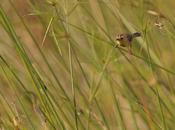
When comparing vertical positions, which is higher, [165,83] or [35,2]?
[35,2]

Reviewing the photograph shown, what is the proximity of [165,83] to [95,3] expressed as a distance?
0.92 ft

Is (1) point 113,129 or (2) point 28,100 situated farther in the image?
(1) point 113,129

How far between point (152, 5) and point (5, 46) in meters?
0.58

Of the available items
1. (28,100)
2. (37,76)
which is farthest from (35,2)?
(37,76)

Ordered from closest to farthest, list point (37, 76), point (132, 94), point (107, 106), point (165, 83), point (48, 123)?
point (37, 76)
point (48, 123)
point (132, 94)
point (165, 83)
point (107, 106)

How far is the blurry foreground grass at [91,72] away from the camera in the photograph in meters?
1.33

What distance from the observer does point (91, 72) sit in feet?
5.88

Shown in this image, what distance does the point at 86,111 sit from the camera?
1.62 metres

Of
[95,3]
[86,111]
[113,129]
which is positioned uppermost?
[95,3]

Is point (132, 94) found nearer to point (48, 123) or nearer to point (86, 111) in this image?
point (86, 111)

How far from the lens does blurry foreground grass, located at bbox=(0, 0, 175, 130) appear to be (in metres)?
1.33

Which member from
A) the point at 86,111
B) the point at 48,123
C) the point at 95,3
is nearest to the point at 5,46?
the point at 95,3

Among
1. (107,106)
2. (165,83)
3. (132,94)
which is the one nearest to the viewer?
(132,94)

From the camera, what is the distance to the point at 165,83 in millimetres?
1771
